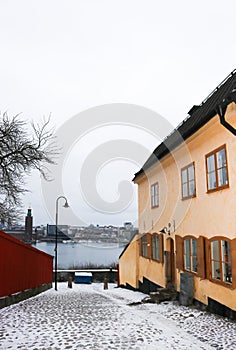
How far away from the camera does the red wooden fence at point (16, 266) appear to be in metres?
9.45

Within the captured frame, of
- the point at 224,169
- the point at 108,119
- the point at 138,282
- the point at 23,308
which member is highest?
the point at 108,119

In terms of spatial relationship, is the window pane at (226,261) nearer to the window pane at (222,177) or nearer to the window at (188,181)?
the window pane at (222,177)

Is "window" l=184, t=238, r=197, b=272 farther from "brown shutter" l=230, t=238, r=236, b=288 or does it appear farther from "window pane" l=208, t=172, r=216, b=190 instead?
"brown shutter" l=230, t=238, r=236, b=288

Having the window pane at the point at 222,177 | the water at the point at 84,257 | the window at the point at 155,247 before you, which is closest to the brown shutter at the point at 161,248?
the window at the point at 155,247

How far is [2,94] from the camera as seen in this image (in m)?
14.7

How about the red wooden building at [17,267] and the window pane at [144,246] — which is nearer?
the red wooden building at [17,267]

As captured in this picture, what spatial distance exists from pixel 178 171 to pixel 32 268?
7.67 metres

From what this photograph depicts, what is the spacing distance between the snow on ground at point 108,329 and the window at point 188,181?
13.5 ft

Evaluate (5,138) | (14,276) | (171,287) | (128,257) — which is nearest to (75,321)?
(14,276)

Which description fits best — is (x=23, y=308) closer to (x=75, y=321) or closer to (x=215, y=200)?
(x=75, y=321)

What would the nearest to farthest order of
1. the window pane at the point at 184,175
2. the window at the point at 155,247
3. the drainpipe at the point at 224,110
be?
the drainpipe at the point at 224,110 < the window pane at the point at 184,175 < the window at the point at 155,247

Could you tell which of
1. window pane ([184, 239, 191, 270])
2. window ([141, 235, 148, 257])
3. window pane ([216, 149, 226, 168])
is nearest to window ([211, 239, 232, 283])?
window pane ([184, 239, 191, 270])

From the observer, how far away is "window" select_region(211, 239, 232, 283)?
29.6 ft

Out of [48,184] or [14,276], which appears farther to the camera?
[48,184]
